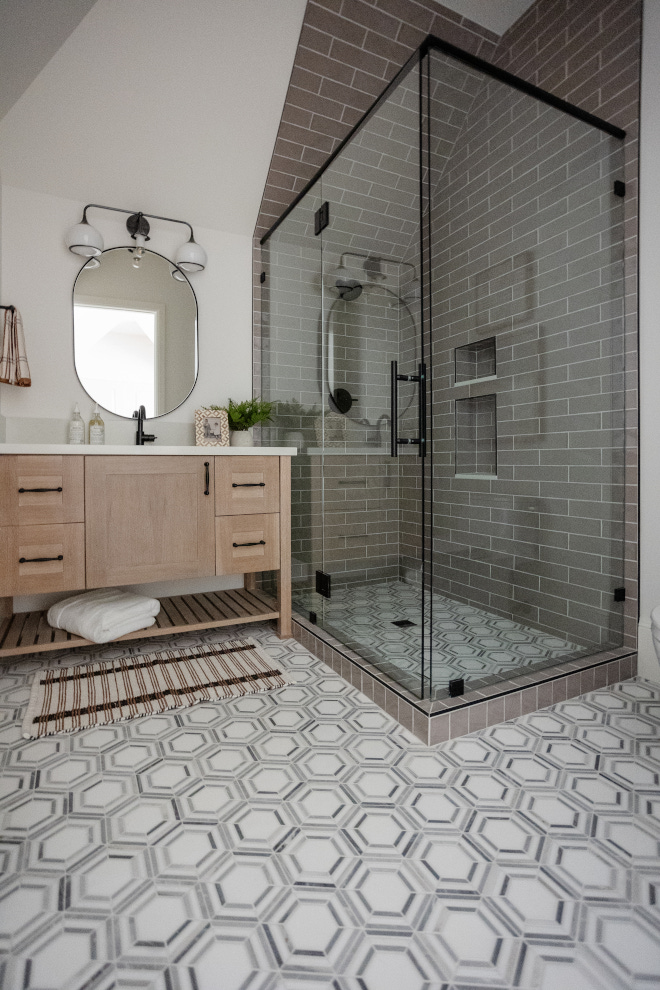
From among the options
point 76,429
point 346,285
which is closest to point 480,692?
point 346,285

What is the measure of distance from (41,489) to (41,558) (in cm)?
28

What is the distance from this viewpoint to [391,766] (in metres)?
1.54

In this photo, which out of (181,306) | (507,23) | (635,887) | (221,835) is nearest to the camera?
(635,887)

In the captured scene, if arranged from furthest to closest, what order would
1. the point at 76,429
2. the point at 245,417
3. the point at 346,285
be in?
1. the point at 245,417
2. the point at 76,429
3. the point at 346,285

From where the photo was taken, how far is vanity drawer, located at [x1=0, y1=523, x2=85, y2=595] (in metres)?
2.07

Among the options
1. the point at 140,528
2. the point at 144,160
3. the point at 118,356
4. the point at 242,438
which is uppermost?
the point at 144,160

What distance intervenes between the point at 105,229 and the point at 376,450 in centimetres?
203

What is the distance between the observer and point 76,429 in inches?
103

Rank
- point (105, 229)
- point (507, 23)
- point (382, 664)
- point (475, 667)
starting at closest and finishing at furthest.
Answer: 1. point (475, 667)
2. point (382, 664)
3. point (507, 23)
4. point (105, 229)

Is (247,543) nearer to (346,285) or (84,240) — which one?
(346,285)

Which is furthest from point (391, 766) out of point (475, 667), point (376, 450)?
point (376, 450)

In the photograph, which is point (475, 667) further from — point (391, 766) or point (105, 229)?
point (105, 229)

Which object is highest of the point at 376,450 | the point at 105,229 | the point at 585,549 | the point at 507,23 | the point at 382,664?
the point at 507,23

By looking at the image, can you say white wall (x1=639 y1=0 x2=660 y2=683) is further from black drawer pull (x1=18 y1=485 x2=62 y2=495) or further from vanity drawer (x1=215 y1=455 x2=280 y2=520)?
black drawer pull (x1=18 y1=485 x2=62 y2=495)
